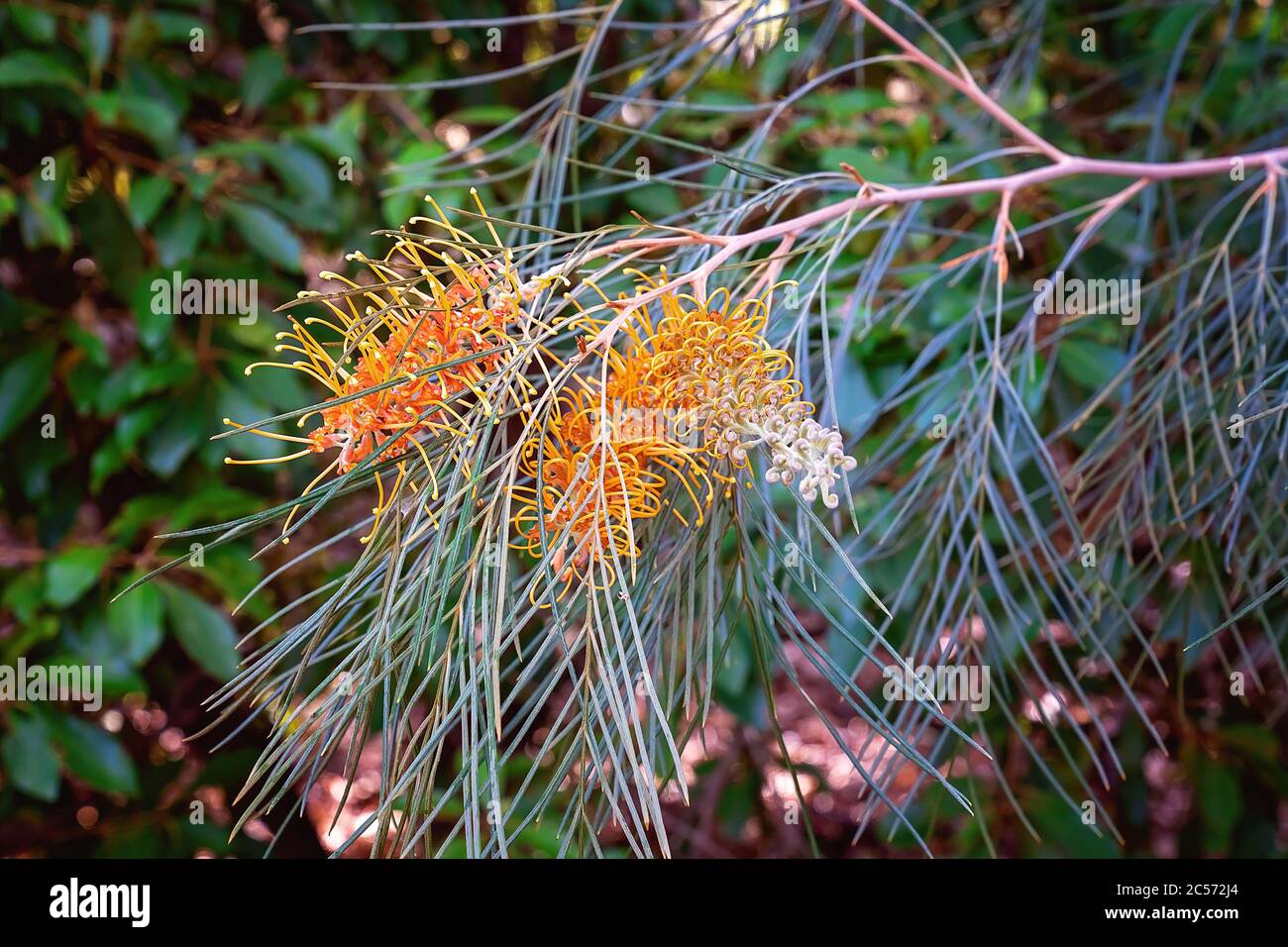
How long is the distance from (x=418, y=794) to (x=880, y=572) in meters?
0.45

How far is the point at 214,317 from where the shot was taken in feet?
2.63

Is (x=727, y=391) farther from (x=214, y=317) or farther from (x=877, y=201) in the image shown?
→ (x=214, y=317)

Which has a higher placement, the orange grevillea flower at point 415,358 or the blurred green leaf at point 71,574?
the orange grevillea flower at point 415,358

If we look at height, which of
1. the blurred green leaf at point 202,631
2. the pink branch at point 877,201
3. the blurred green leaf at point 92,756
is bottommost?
the blurred green leaf at point 92,756

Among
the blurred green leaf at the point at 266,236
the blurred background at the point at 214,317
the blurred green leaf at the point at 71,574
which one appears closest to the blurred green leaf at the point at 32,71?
the blurred background at the point at 214,317

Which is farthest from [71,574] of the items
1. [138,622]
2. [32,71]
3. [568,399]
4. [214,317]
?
[568,399]

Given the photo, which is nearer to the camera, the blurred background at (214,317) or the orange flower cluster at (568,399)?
the orange flower cluster at (568,399)

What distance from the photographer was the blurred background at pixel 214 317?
2.43 ft

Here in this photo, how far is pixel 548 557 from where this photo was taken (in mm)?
237

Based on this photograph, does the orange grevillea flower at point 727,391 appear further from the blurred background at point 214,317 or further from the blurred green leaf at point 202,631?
the blurred green leaf at point 202,631

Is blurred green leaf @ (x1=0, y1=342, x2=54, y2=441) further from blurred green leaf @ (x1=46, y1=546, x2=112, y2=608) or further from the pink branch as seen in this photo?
the pink branch

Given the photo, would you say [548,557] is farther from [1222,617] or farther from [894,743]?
[1222,617]

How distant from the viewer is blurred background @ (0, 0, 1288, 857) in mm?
742
